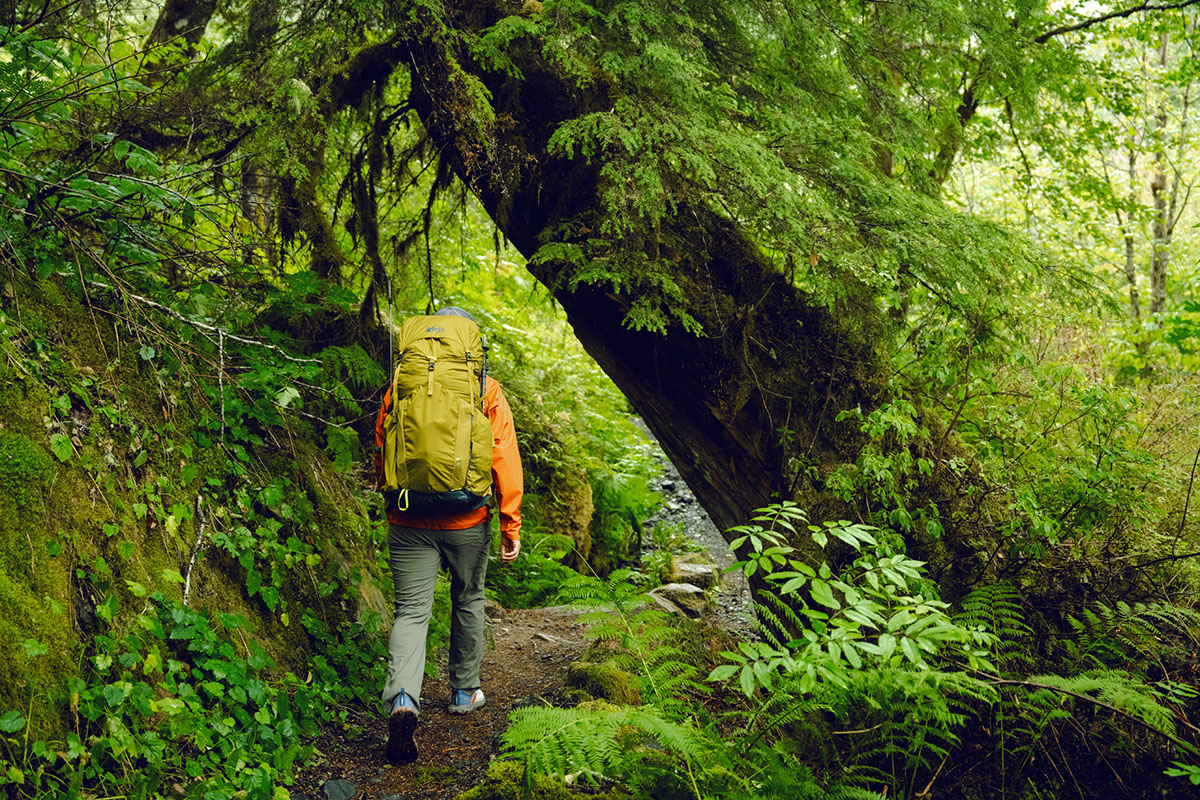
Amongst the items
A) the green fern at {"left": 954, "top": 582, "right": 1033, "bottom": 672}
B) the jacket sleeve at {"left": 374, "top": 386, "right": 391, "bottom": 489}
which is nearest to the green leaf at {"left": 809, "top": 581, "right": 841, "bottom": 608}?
the green fern at {"left": 954, "top": 582, "right": 1033, "bottom": 672}

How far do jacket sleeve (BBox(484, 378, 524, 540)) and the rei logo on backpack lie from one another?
10 centimetres

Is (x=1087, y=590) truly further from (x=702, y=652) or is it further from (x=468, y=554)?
(x=468, y=554)

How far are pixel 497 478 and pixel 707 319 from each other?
184 cm

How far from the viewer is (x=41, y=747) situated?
2.51 m

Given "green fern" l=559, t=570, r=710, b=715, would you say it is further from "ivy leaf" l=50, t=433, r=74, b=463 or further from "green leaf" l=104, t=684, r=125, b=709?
"ivy leaf" l=50, t=433, r=74, b=463

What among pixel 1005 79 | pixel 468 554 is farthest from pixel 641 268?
pixel 1005 79

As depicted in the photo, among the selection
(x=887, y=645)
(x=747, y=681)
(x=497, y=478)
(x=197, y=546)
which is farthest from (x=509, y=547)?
(x=887, y=645)

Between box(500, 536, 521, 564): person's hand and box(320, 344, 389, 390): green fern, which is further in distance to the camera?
box(320, 344, 389, 390): green fern

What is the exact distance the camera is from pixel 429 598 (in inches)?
171

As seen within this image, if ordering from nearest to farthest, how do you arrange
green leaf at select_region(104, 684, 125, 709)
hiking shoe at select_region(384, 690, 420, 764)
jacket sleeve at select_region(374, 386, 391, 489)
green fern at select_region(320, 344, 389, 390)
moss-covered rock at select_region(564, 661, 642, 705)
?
green leaf at select_region(104, 684, 125, 709) < hiking shoe at select_region(384, 690, 420, 764) < jacket sleeve at select_region(374, 386, 391, 489) < moss-covered rock at select_region(564, 661, 642, 705) < green fern at select_region(320, 344, 389, 390)

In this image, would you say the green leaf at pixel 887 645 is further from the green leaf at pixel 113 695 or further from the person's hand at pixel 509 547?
the green leaf at pixel 113 695

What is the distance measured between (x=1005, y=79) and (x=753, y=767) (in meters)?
5.64

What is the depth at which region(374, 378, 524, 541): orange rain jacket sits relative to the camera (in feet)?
14.1

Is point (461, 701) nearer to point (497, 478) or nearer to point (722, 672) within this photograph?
point (497, 478)
